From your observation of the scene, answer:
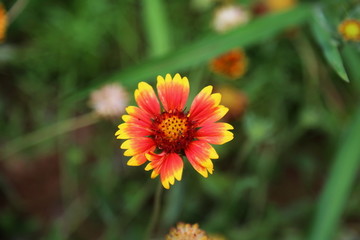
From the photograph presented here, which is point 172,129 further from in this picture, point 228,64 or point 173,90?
point 228,64

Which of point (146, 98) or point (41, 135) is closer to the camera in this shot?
point (146, 98)

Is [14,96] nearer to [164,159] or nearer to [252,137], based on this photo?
[252,137]

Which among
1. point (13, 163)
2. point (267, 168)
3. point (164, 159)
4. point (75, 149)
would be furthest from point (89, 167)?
point (164, 159)

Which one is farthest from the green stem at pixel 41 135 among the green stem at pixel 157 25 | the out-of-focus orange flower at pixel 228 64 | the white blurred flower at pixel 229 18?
the white blurred flower at pixel 229 18

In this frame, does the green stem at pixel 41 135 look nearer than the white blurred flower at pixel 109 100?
No

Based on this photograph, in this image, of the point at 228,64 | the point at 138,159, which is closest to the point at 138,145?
the point at 138,159

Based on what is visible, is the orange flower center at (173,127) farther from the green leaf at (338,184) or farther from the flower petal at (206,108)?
the green leaf at (338,184)
